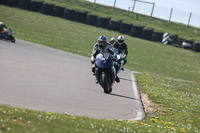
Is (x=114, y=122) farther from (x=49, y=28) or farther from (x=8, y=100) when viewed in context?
(x=49, y=28)

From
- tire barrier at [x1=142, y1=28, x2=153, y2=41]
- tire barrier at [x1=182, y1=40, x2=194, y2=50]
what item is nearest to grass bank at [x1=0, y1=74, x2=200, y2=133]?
tire barrier at [x1=182, y1=40, x2=194, y2=50]

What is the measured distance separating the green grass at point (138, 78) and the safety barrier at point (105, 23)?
1254mm

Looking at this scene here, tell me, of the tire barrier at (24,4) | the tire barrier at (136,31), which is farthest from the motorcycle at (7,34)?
the tire barrier at (24,4)

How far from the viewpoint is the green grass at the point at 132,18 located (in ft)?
154

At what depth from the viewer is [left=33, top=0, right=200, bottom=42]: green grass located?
46.8 metres

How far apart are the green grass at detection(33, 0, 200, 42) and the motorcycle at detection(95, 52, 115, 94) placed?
1279 inches

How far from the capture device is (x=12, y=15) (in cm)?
3997

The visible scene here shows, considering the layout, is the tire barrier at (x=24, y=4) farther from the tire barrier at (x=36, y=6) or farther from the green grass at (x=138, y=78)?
the green grass at (x=138, y=78)

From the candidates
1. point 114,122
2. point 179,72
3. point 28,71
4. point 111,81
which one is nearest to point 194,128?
point 114,122

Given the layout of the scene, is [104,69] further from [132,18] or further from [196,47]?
[132,18]

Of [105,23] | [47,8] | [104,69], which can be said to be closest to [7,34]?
[104,69]

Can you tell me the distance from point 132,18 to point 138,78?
2976cm

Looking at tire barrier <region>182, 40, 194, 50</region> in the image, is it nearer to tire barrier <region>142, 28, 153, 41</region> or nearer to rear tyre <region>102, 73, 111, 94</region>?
tire barrier <region>142, 28, 153, 41</region>

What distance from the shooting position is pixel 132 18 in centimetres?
4991
